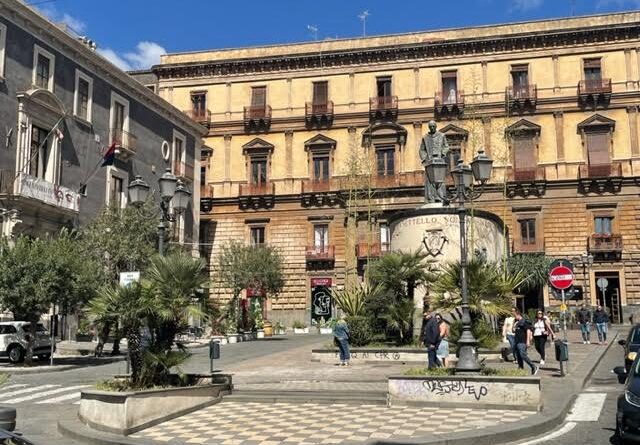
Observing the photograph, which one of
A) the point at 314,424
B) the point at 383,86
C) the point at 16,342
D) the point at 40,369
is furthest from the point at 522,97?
the point at 314,424

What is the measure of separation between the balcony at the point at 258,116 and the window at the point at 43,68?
20618 millimetres

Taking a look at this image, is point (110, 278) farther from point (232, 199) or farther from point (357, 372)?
point (232, 199)

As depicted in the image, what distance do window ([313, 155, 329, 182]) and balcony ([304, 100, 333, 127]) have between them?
2403 millimetres

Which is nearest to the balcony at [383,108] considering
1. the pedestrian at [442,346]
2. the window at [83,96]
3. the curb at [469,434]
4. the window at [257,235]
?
the window at [257,235]

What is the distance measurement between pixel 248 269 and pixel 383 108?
16504 mm

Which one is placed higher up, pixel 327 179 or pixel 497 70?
pixel 497 70

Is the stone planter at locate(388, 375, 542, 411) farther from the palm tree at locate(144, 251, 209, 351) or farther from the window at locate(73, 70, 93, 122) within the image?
the window at locate(73, 70, 93, 122)

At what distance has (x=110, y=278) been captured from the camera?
1101 inches

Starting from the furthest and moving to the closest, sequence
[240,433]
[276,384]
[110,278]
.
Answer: [110,278], [276,384], [240,433]

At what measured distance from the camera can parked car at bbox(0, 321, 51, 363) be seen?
23453 millimetres

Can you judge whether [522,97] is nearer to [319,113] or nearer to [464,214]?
[319,113]

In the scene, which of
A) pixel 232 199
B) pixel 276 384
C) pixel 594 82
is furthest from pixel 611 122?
pixel 276 384

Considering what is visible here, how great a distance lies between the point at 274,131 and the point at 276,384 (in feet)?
119

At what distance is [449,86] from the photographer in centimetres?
4741
